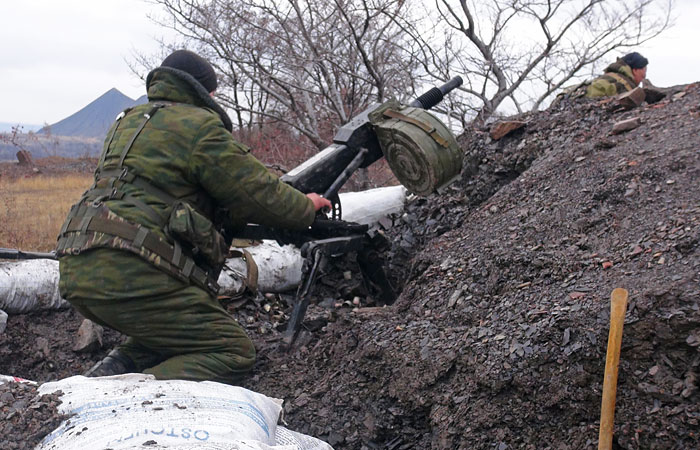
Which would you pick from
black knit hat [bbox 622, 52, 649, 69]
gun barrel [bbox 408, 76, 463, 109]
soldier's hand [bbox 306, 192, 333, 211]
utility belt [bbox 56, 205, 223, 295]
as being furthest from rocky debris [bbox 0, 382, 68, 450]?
black knit hat [bbox 622, 52, 649, 69]

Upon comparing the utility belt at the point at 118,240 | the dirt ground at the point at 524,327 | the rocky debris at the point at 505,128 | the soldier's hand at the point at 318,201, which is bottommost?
the dirt ground at the point at 524,327

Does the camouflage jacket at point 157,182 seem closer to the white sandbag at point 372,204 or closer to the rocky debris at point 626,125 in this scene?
Answer: the white sandbag at point 372,204

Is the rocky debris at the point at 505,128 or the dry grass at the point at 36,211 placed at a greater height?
the dry grass at the point at 36,211

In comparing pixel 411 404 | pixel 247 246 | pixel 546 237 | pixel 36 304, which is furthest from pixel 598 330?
pixel 36 304

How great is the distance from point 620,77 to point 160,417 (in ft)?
18.2

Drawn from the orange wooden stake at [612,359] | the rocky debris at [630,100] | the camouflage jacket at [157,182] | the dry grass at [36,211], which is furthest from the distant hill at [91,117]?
the orange wooden stake at [612,359]

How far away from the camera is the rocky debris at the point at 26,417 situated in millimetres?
1955

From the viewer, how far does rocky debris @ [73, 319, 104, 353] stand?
12.0ft

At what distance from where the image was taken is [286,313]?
14.6 ft

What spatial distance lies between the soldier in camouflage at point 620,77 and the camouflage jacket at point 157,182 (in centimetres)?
396

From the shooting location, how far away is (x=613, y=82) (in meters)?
5.82

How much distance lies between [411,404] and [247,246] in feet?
7.46

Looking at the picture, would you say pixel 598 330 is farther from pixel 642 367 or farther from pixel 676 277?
pixel 676 277

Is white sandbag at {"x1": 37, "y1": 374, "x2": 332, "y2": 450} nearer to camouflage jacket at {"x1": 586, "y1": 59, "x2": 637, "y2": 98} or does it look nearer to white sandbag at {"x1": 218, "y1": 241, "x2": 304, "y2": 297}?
white sandbag at {"x1": 218, "y1": 241, "x2": 304, "y2": 297}
